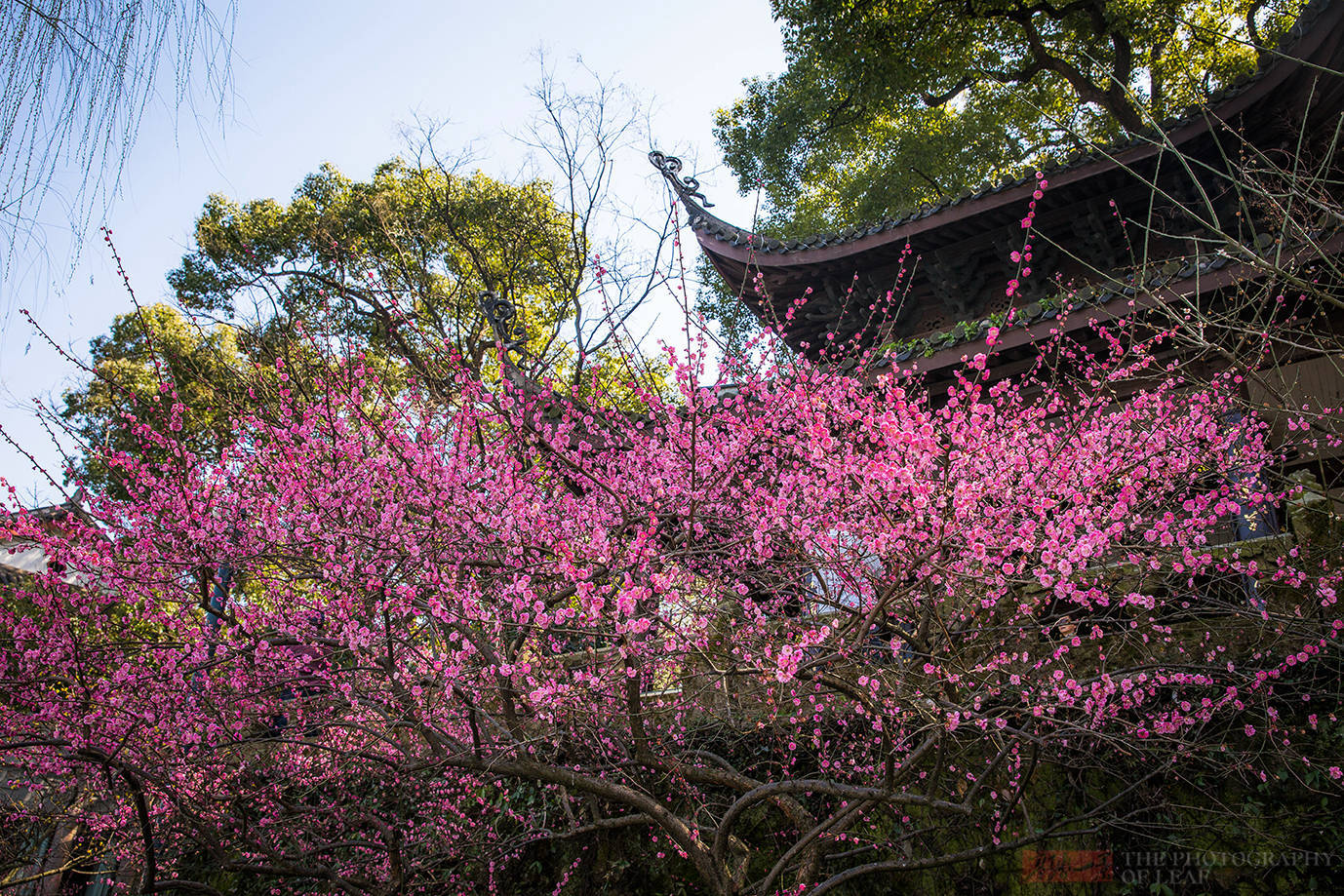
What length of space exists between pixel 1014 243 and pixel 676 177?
397cm

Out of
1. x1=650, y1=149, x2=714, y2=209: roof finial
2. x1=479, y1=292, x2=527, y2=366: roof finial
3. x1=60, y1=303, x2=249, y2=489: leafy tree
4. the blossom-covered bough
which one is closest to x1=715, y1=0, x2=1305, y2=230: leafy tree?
x1=650, y1=149, x2=714, y2=209: roof finial

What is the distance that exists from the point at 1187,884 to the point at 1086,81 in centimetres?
1280

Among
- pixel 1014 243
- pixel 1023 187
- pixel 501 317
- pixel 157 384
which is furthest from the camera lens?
pixel 157 384

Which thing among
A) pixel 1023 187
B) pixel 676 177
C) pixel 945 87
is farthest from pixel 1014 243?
pixel 945 87

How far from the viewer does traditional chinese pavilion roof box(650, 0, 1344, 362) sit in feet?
22.8

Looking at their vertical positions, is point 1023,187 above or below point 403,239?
below

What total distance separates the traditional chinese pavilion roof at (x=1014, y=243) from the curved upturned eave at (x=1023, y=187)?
0.04 ft

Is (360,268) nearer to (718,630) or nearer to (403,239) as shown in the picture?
(403,239)

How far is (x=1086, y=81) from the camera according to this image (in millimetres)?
13438

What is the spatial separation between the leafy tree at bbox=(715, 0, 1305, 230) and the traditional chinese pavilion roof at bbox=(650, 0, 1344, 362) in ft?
6.13

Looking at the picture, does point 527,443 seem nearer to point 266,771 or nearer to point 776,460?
point 776,460

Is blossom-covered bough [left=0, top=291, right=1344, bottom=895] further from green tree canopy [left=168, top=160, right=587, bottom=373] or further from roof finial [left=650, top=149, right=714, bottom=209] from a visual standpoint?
green tree canopy [left=168, top=160, right=587, bottom=373]

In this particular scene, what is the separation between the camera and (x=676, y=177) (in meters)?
9.49

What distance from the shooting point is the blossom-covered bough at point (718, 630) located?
4949 mm
